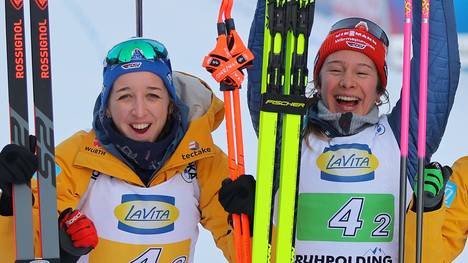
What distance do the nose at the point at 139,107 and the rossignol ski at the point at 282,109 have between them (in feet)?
1.53

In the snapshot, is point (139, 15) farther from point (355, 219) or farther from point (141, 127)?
point (355, 219)

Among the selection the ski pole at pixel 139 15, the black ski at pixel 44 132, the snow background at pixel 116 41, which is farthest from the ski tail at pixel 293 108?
the snow background at pixel 116 41

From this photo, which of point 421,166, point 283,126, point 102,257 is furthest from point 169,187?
point 421,166

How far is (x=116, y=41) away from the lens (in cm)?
554

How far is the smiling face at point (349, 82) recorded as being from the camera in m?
3.05

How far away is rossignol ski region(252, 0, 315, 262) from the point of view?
274cm

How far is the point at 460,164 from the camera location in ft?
10.2

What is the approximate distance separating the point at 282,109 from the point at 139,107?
1.72 ft

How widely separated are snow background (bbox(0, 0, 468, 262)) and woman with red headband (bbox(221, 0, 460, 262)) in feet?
6.12

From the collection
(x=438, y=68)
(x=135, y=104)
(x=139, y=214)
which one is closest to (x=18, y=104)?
(x=135, y=104)

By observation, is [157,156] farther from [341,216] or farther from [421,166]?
[421,166]

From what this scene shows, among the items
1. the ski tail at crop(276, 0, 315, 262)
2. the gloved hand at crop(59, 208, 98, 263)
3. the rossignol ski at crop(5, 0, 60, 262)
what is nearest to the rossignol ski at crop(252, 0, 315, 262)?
the ski tail at crop(276, 0, 315, 262)

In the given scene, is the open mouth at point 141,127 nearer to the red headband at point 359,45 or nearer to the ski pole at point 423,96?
the red headband at point 359,45

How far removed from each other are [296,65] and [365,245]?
0.62m
